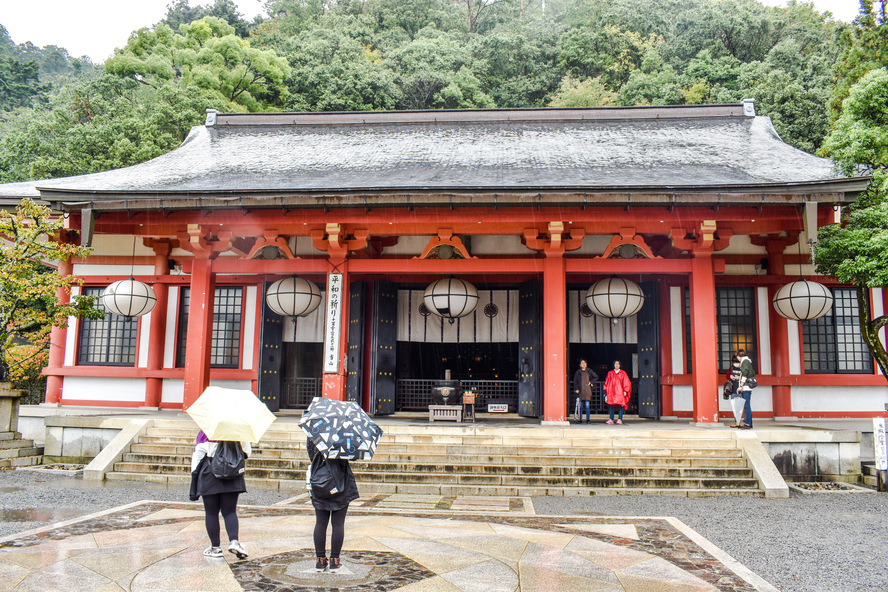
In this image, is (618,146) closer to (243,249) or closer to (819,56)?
(243,249)

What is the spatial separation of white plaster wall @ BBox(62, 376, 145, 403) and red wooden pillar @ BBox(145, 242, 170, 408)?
35cm

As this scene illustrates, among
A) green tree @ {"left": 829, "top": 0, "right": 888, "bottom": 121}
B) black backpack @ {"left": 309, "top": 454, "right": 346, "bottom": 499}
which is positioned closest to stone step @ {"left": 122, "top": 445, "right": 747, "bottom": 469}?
black backpack @ {"left": 309, "top": 454, "right": 346, "bottom": 499}

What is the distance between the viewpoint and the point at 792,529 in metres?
6.62

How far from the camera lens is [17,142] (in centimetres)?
2677

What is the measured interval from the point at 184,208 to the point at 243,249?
2.66 metres

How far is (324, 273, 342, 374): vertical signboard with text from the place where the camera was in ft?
35.7

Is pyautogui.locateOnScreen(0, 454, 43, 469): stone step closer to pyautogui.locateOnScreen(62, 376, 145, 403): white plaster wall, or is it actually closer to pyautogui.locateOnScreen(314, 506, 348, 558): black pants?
pyautogui.locateOnScreen(62, 376, 145, 403): white plaster wall

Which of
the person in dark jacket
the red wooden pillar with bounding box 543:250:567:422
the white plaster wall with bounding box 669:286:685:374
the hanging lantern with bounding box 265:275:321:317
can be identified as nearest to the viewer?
the person in dark jacket

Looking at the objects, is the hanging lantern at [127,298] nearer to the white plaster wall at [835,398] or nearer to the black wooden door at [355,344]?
the black wooden door at [355,344]

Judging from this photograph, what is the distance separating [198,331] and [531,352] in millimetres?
6549

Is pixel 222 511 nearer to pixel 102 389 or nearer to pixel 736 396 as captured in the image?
pixel 736 396

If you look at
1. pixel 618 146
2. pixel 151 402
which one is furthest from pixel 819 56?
pixel 151 402

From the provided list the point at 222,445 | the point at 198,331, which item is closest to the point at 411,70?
the point at 198,331

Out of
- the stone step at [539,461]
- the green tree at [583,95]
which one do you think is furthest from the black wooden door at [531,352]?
the green tree at [583,95]
